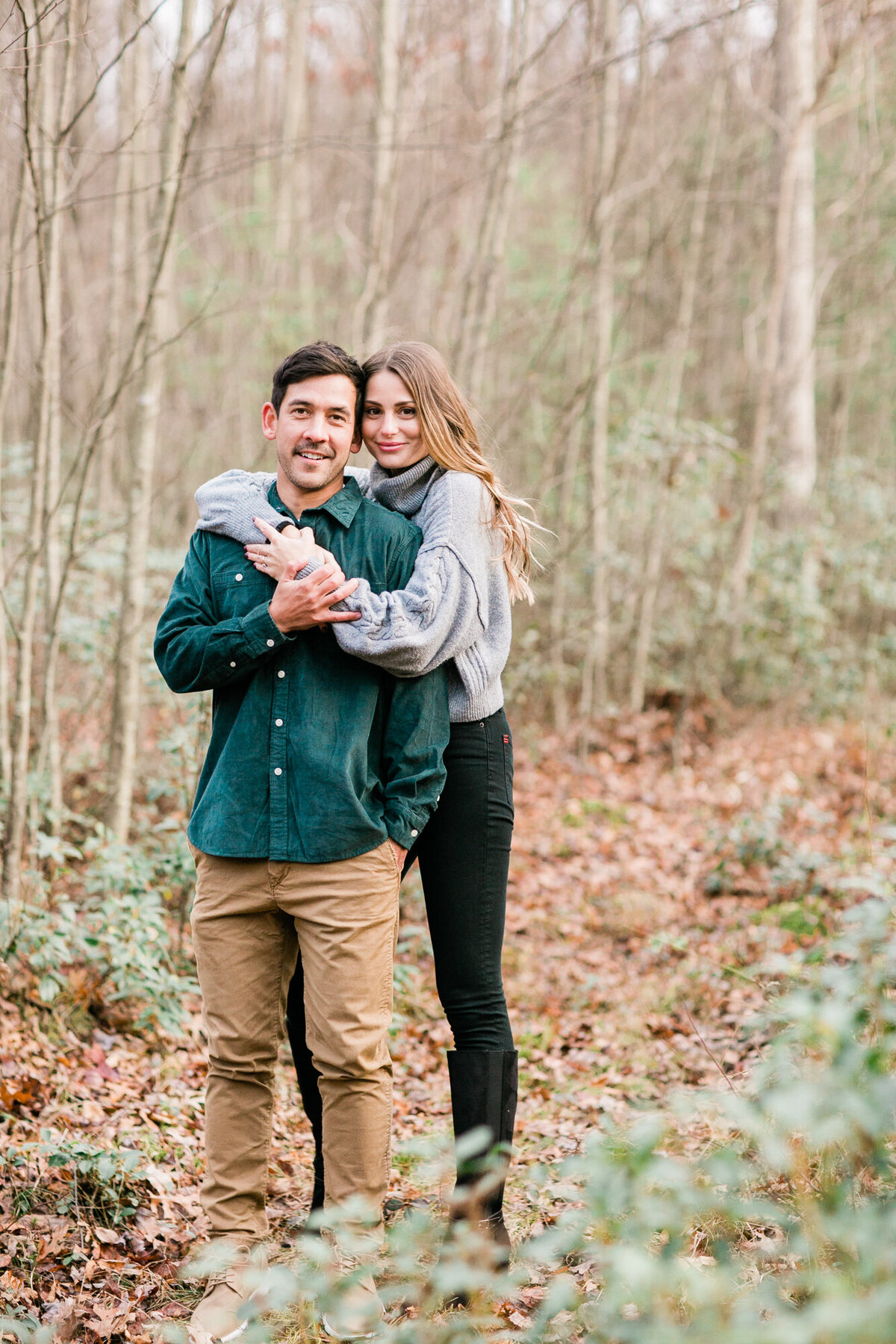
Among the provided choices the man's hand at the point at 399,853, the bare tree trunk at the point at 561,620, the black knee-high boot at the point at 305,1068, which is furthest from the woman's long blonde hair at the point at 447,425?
the bare tree trunk at the point at 561,620

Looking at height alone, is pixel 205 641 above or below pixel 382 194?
below

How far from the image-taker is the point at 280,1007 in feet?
9.17

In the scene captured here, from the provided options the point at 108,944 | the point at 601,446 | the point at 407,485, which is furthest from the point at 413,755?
the point at 601,446

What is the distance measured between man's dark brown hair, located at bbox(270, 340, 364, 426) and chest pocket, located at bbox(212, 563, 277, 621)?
1.40ft

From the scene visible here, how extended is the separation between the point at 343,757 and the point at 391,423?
2.91 feet

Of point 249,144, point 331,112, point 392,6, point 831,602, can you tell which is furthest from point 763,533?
point 331,112

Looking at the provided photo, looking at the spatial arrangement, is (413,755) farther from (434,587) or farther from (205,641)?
(205,641)

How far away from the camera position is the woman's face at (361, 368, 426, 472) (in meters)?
2.85

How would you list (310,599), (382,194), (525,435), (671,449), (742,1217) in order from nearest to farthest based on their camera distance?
(742,1217)
(310,599)
(382,194)
(671,449)
(525,435)

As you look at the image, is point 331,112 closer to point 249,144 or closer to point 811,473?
point 811,473

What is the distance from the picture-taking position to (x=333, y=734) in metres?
2.62

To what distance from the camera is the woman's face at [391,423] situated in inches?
112

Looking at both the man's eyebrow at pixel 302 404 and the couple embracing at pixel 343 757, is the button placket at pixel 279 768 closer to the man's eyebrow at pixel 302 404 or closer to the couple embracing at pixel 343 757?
the couple embracing at pixel 343 757

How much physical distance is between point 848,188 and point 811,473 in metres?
3.98
